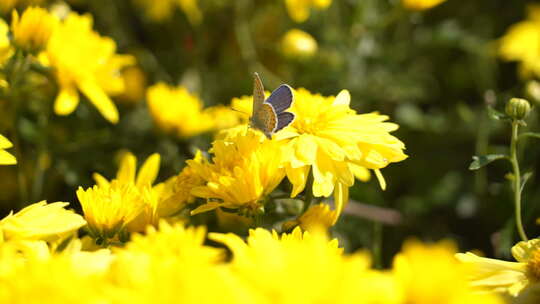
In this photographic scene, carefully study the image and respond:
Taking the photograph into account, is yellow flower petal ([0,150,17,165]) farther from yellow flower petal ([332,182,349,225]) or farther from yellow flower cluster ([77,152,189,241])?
yellow flower petal ([332,182,349,225])

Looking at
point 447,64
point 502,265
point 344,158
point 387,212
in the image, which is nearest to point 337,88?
point 387,212

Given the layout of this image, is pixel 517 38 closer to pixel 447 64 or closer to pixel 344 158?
pixel 447 64

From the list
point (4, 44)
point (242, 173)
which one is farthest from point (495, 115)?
point (4, 44)

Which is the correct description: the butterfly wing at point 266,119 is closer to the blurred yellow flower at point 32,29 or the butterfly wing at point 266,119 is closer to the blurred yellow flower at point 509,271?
the blurred yellow flower at point 509,271

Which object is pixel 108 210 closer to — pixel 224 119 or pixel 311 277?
pixel 311 277

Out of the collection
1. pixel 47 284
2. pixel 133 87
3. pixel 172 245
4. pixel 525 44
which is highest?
pixel 525 44

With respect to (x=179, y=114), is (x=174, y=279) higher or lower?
lower

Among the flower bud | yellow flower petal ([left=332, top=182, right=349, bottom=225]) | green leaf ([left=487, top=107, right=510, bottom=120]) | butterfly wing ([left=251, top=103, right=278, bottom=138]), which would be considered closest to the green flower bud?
green leaf ([left=487, top=107, right=510, bottom=120])
